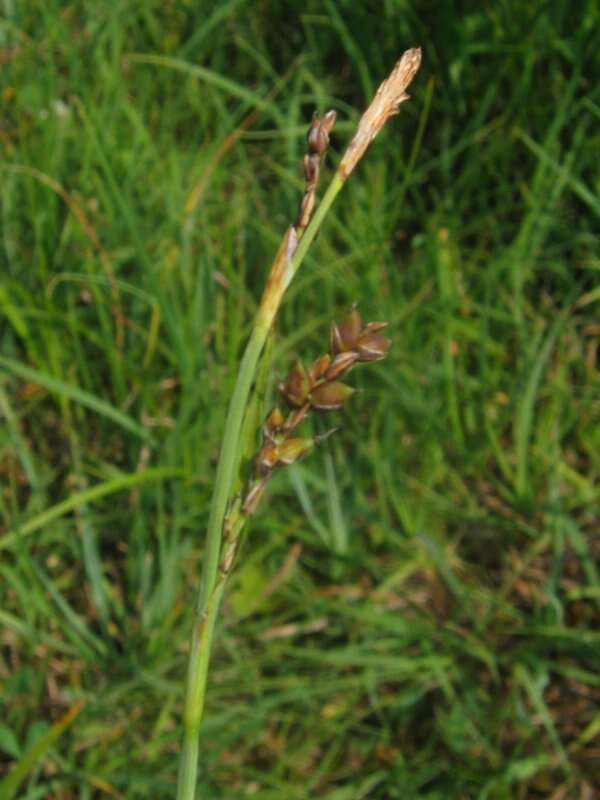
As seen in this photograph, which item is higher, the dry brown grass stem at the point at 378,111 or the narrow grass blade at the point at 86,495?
the dry brown grass stem at the point at 378,111

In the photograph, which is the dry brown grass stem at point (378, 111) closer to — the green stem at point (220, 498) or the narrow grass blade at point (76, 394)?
the green stem at point (220, 498)

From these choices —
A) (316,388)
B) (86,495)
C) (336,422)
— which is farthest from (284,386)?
(336,422)

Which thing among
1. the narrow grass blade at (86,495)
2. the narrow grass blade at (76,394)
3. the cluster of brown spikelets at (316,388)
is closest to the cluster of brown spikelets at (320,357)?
the cluster of brown spikelets at (316,388)

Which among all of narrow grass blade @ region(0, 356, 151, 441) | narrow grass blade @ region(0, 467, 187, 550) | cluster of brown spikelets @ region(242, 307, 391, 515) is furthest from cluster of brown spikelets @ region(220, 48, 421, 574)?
narrow grass blade @ region(0, 356, 151, 441)

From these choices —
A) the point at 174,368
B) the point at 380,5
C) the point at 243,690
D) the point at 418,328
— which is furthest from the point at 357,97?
the point at 243,690

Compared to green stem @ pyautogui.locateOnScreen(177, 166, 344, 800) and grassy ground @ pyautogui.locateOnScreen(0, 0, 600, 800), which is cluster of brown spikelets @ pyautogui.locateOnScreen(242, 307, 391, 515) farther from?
grassy ground @ pyautogui.locateOnScreen(0, 0, 600, 800)

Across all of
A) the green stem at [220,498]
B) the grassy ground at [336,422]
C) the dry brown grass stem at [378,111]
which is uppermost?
the dry brown grass stem at [378,111]
